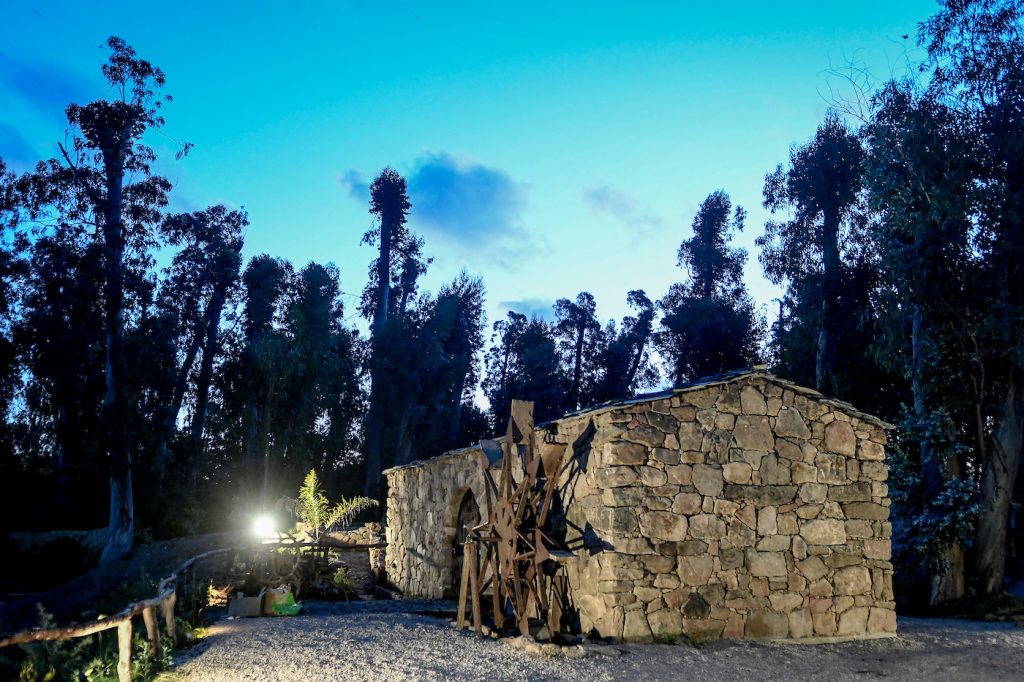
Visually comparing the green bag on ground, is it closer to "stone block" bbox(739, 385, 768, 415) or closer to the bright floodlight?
the bright floodlight

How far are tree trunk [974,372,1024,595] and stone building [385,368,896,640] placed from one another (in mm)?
6502

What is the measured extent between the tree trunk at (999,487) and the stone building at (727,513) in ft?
21.3

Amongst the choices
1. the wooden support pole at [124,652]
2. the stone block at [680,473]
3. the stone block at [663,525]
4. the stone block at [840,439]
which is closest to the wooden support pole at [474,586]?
the stone block at [663,525]

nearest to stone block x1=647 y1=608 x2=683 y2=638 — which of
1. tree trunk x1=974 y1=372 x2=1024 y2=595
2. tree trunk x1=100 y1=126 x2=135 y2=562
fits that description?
tree trunk x1=974 y1=372 x2=1024 y2=595

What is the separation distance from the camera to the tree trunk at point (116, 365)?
20.6 meters

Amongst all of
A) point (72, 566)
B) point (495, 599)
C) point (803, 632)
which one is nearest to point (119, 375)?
point (72, 566)

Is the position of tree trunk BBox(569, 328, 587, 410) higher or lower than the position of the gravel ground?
higher

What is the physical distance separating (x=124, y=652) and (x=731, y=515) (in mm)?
6096

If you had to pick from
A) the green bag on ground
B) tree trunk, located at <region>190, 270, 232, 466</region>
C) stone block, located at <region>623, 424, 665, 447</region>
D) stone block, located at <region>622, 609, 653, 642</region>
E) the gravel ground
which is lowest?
the green bag on ground

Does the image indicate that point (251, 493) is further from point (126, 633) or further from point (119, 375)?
point (126, 633)

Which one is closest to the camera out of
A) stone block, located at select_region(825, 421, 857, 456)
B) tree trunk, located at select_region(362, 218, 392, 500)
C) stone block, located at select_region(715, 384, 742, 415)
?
stone block, located at select_region(715, 384, 742, 415)

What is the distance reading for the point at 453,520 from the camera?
12.9 metres

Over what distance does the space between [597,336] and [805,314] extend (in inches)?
649

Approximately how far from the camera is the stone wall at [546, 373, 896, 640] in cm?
818
